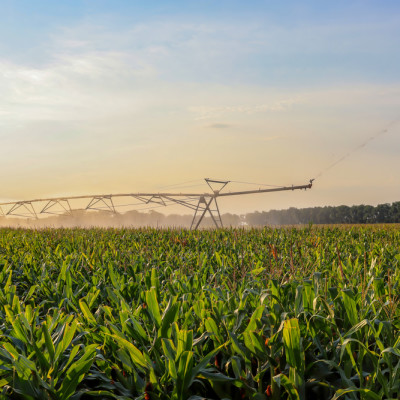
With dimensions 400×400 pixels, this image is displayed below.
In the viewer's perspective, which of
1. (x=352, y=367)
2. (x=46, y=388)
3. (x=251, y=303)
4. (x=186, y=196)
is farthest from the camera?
(x=186, y=196)

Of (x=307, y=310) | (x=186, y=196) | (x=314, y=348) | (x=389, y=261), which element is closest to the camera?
(x=314, y=348)

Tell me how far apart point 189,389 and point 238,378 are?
284 mm

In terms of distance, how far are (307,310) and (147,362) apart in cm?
116

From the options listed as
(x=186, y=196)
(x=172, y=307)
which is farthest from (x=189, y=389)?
(x=186, y=196)

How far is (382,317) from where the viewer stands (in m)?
2.99

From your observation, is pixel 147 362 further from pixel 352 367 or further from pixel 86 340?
pixel 352 367

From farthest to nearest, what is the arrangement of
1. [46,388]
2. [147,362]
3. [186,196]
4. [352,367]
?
1. [186,196]
2. [352,367]
3. [147,362]
4. [46,388]

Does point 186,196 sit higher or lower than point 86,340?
higher

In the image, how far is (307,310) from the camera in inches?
113

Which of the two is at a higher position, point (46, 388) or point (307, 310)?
point (307, 310)

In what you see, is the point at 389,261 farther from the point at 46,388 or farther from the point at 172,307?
the point at 46,388

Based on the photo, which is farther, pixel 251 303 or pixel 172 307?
pixel 251 303

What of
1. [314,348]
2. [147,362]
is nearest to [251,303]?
[314,348]

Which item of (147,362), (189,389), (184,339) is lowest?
(189,389)
